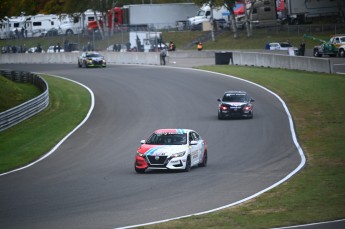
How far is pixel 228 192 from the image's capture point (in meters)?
22.2

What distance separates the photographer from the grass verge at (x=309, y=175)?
58.1 feet

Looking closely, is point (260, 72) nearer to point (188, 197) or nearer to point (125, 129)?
point (125, 129)

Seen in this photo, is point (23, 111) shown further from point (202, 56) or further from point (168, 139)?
point (202, 56)

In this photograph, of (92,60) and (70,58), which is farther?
(70,58)

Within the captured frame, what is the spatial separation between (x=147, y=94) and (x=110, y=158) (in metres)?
21.5

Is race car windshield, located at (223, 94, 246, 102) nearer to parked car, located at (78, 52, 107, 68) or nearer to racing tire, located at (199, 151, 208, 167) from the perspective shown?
racing tire, located at (199, 151, 208, 167)

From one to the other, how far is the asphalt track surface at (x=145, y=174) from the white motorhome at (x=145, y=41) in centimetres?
2987

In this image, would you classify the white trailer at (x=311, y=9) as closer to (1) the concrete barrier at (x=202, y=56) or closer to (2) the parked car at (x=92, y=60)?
(1) the concrete barrier at (x=202, y=56)

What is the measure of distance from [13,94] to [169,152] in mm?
29151

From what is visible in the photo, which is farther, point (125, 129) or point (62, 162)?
point (125, 129)

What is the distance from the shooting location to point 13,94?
53375mm

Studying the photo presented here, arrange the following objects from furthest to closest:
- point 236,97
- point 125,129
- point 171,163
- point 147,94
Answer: point 147,94 < point 236,97 < point 125,129 < point 171,163

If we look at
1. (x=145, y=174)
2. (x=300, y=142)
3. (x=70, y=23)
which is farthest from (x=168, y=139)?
(x=70, y=23)

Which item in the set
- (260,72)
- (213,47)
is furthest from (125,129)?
(213,47)
